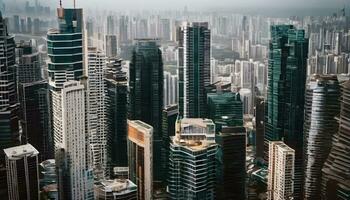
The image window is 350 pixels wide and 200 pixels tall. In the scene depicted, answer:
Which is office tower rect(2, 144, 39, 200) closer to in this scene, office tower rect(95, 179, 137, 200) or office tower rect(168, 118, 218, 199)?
office tower rect(95, 179, 137, 200)

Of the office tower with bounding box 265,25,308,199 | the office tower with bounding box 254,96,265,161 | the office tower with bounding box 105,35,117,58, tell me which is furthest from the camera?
the office tower with bounding box 265,25,308,199

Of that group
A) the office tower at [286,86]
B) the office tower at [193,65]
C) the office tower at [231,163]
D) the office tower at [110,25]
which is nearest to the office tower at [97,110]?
the office tower at [110,25]

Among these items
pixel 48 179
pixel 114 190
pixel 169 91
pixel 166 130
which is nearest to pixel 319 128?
pixel 166 130

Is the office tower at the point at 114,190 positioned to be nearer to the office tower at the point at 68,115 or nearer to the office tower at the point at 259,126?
the office tower at the point at 68,115

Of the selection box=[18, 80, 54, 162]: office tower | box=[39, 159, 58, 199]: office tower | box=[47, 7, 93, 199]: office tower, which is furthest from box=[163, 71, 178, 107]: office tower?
box=[39, 159, 58, 199]: office tower

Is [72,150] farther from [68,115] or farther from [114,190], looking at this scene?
[114,190]

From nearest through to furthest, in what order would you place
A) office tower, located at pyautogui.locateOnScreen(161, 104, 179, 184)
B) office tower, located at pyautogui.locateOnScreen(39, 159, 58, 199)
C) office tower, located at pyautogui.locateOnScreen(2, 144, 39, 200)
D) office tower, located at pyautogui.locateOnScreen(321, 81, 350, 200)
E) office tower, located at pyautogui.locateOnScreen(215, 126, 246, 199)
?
1. office tower, located at pyautogui.locateOnScreen(321, 81, 350, 200)
2. office tower, located at pyautogui.locateOnScreen(2, 144, 39, 200)
3. office tower, located at pyautogui.locateOnScreen(39, 159, 58, 199)
4. office tower, located at pyautogui.locateOnScreen(215, 126, 246, 199)
5. office tower, located at pyautogui.locateOnScreen(161, 104, 179, 184)

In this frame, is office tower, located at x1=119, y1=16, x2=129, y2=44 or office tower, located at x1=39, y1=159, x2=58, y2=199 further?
office tower, located at x1=119, y1=16, x2=129, y2=44
